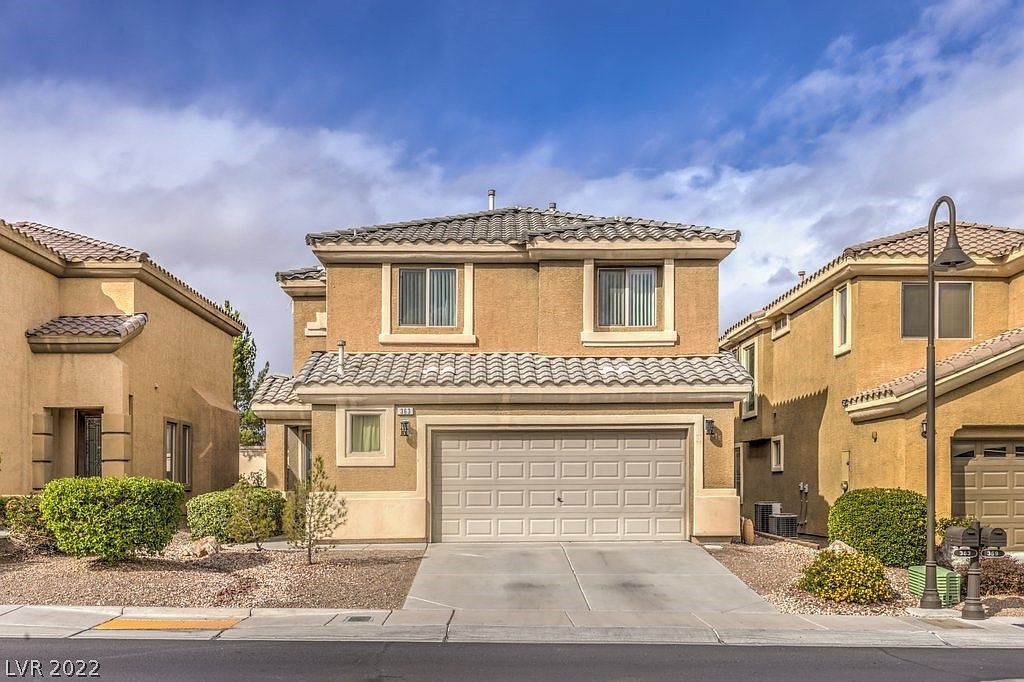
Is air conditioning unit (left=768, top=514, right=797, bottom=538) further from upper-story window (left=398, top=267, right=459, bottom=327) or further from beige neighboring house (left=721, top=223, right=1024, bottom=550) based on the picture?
upper-story window (left=398, top=267, right=459, bottom=327)

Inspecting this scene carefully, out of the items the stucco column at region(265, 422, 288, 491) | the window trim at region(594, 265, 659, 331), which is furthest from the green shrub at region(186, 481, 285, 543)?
the window trim at region(594, 265, 659, 331)

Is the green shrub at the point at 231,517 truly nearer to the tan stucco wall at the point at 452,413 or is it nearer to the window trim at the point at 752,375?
the tan stucco wall at the point at 452,413

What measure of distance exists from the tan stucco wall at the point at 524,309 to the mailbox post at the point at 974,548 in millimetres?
7532

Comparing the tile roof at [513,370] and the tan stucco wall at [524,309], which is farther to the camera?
the tan stucco wall at [524,309]

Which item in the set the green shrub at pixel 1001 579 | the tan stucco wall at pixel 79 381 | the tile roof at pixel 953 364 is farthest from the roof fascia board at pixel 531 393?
the green shrub at pixel 1001 579

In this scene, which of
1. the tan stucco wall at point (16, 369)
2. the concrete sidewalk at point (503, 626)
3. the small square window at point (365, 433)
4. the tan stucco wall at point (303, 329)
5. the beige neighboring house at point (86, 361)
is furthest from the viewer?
the tan stucco wall at point (303, 329)

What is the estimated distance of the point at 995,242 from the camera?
2136cm

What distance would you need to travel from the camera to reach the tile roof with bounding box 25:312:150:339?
21172 mm

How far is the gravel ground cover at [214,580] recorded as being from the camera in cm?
1373

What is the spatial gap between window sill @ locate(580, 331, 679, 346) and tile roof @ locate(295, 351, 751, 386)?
321 mm

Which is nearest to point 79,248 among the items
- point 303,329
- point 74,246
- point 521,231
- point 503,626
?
point 74,246

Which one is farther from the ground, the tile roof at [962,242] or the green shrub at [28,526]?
the tile roof at [962,242]

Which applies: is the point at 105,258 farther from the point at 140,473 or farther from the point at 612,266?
the point at 612,266

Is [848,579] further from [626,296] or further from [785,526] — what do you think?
[785,526]
